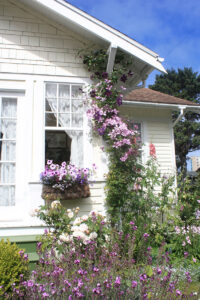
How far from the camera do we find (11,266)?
265 cm

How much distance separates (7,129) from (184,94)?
23.6 m

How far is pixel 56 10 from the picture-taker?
4344 millimetres

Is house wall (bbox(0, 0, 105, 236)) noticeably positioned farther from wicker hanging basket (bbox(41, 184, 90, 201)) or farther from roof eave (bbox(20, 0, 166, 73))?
roof eave (bbox(20, 0, 166, 73))

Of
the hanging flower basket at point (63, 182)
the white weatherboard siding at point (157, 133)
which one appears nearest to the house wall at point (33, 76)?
the hanging flower basket at point (63, 182)

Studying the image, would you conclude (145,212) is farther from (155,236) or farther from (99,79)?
(99,79)

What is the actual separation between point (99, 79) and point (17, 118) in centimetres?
160

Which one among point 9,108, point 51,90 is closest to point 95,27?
point 51,90

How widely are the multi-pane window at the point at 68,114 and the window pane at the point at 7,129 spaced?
0.56 metres

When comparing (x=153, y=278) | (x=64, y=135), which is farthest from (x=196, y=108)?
(x=153, y=278)

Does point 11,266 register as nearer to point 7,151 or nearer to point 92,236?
point 92,236

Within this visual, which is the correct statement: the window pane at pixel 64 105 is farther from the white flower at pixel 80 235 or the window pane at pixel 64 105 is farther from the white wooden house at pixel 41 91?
the white flower at pixel 80 235

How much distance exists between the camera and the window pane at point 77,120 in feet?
15.4

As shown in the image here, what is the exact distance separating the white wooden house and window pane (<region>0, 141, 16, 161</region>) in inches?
0.6

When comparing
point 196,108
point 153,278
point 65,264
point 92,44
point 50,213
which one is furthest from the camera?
point 196,108
